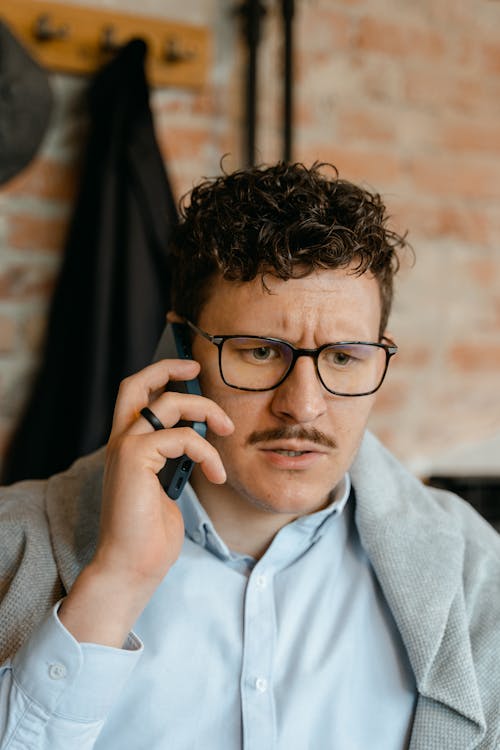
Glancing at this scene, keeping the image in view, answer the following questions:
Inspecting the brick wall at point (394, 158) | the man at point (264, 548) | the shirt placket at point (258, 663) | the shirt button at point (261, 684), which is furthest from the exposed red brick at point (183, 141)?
the shirt button at point (261, 684)

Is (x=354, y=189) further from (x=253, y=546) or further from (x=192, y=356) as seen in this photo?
(x=253, y=546)

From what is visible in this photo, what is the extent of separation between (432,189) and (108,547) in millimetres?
1491

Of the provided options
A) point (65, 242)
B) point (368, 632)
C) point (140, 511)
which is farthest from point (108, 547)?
point (65, 242)

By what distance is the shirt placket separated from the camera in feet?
3.59

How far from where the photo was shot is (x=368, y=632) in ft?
3.97

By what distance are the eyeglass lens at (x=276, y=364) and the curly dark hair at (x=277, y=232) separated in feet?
0.33

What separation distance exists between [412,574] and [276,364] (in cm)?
37

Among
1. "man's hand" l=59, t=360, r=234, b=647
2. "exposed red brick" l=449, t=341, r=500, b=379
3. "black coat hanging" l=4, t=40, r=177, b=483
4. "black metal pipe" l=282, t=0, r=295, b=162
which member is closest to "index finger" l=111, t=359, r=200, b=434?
"man's hand" l=59, t=360, r=234, b=647

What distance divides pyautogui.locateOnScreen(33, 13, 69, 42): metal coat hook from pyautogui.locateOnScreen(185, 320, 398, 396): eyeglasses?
895mm

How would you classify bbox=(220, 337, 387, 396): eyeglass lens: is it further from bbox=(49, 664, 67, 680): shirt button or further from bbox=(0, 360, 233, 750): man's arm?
bbox=(49, 664, 67, 680): shirt button

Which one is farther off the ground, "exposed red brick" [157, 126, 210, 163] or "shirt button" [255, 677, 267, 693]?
"exposed red brick" [157, 126, 210, 163]

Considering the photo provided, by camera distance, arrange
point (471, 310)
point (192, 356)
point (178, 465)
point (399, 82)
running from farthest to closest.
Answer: point (471, 310) → point (399, 82) → point (192, 356) → point (178, 465)

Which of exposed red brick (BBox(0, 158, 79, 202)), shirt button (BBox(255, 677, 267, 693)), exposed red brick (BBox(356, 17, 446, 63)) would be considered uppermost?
exposed red brick (BBox(356, 17, 446, 63))

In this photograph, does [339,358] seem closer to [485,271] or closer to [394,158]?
[394,158]
